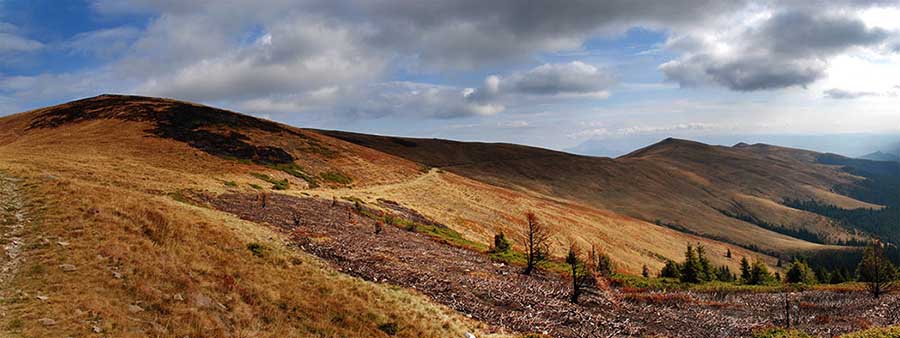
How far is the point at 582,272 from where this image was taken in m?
34.5

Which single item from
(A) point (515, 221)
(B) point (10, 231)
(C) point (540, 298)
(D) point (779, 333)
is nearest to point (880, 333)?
(D) point (779, 333)

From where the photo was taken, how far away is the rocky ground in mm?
25078

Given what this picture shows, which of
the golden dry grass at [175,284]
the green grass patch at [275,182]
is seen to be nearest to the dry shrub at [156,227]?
the golden dry grass at [175,284]

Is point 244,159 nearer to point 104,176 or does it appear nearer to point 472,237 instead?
point 104,176

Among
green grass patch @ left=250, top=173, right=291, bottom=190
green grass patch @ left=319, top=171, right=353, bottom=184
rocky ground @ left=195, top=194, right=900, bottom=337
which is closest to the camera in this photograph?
rocky ground @ left=195, top=194, right=900, bottom=337

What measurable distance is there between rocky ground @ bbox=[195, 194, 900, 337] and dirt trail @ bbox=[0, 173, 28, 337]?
43.4ft

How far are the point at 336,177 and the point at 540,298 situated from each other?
61.6 m

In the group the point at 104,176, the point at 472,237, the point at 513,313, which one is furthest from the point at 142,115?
the point at 513,313

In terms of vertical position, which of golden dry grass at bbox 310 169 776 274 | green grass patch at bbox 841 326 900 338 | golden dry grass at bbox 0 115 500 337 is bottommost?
golden dry grass at bbox 310 169 776 274

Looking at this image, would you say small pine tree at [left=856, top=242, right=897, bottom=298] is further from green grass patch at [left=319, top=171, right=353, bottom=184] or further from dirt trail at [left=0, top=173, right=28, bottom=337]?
green grass patch at [left=319, top=171, right=353, bottom=184]

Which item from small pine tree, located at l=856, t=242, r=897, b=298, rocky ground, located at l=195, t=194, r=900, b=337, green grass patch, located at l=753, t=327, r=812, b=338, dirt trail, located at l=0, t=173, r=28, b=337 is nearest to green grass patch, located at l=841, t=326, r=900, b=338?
green grass patch, located at l=753, t=327, r=812, b=338

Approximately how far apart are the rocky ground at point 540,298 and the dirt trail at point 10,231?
1322 cm

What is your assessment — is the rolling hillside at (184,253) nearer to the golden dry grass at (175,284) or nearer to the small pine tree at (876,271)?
the golden dry grass at (175,284)

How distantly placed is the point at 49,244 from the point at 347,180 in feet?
210
